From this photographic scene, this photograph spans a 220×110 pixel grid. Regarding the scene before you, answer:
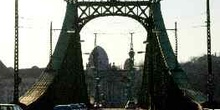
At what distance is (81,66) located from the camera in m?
79.6

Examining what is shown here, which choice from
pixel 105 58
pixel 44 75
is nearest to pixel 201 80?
pixel 105 58

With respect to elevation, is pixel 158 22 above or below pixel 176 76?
above

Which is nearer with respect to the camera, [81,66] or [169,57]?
[169,57]

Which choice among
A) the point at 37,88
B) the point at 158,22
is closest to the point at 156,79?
the point at 158,22

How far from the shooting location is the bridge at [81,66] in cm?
6331

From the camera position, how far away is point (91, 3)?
7594 centimetres

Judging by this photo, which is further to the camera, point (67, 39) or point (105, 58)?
point (105, 58)

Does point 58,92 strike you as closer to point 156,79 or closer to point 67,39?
point 67,39

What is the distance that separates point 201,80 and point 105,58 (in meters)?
40.2

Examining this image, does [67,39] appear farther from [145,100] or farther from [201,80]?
[201,80]

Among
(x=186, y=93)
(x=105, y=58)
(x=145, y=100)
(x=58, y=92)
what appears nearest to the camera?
(x=186, y=93)

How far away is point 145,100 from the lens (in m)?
86.1

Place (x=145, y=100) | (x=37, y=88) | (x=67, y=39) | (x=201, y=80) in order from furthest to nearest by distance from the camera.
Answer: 1. (x=201, y=80)
2. (x=145, y=100)
3. (x=67, y=39)
4. (x=37, y=88)

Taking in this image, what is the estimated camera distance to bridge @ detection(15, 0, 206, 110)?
208 ft
